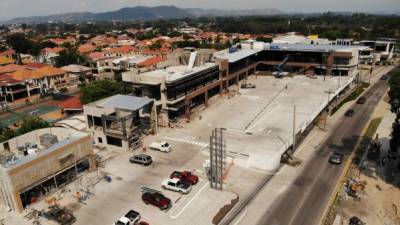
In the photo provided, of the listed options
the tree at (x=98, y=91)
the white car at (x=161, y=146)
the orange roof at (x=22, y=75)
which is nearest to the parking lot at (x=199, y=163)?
the white car at (x=161, y=146)

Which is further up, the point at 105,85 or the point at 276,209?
the point at 105,85

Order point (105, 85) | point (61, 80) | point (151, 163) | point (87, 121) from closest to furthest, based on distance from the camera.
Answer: point (151, 163) < point (87, 121) < point (105, 85) < point (61, 80)

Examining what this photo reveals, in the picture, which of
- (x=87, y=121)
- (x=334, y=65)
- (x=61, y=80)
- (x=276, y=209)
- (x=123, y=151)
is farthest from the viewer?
(x=61, y=80)

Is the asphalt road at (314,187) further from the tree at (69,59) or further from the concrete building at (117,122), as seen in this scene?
the tree at (69,59)

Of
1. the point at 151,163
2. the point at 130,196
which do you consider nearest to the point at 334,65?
the point at 151,163

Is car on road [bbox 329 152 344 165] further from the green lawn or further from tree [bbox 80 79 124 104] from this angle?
tree [bbox 80 79 124 104]

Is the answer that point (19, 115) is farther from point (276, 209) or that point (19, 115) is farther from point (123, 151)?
point (276, 209)

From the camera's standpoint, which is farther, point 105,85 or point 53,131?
point 105,85

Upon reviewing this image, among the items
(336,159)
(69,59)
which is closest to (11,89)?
(69,59)

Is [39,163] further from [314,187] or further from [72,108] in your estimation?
[72,108]
